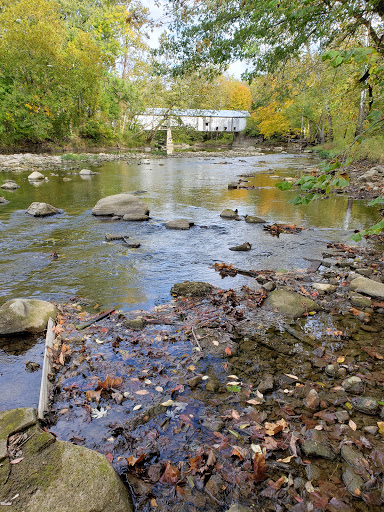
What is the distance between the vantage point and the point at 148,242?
8172 millimetres

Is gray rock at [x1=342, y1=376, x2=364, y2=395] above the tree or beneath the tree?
beneath

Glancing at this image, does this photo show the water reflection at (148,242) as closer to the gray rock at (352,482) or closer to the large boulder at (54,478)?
the large boulder at (54,478)

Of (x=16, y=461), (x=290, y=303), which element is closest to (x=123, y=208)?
(x=290, y=303)

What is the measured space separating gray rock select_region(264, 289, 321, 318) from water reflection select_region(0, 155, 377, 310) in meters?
1.00

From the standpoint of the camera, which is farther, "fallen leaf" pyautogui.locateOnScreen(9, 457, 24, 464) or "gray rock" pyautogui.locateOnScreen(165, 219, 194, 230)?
"gray rock" pyautogui.locateOnScreen(165, 219, 194, 230)

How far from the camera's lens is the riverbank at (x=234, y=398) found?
218cm

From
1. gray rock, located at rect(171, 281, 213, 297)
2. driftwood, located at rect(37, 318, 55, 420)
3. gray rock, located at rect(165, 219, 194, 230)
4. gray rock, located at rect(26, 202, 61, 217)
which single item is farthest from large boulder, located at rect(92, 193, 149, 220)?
driftwood, located at rect(37, 318, 55, 420)

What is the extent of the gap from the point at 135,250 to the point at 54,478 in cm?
576

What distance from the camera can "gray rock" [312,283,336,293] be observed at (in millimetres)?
5137

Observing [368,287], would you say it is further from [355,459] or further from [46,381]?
[46,381]

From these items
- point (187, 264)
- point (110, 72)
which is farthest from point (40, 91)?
point (187, 264)

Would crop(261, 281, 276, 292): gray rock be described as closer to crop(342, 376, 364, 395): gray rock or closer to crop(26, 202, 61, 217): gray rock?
crop(342, 376, 364, 395): gray rock

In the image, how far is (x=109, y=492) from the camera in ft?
6.38

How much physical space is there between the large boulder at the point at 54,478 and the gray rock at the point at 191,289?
3089mm
